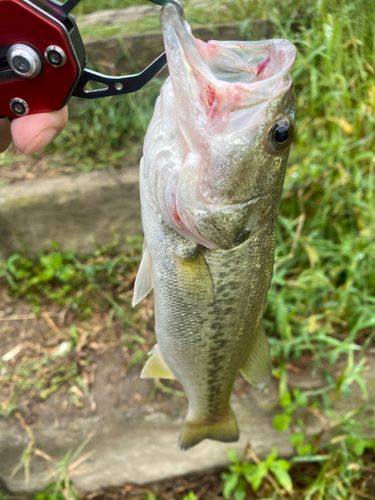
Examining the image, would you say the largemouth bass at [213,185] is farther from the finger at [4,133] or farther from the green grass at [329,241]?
the green grass at [329,241]

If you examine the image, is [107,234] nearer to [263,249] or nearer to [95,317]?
[95,317]

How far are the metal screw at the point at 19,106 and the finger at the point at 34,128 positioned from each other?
15 mm

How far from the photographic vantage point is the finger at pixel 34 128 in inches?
35.8

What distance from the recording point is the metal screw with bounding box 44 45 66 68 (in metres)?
0.78

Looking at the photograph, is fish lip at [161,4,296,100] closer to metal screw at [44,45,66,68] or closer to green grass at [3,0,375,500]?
metal screw at [44,45,66,68]

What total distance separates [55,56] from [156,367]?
1.10 meters

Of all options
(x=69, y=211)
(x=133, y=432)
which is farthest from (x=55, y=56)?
(x=133, y=432)

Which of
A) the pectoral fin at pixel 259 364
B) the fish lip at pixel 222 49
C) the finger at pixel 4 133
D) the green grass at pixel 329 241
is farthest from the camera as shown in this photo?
the green grass at pixel 329 241

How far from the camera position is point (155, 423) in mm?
2123

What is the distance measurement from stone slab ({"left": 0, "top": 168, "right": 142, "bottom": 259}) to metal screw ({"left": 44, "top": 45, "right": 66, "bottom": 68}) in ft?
5.79

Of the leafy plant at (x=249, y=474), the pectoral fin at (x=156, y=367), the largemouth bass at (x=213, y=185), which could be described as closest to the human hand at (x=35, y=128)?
the largemouth bass at (x=213, y=185)

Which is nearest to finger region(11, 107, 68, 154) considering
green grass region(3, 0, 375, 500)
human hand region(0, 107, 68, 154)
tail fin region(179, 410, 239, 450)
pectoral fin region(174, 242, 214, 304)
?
human hand region(0, 107, 68, 154)

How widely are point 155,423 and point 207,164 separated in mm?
1777

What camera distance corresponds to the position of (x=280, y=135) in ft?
2.87
